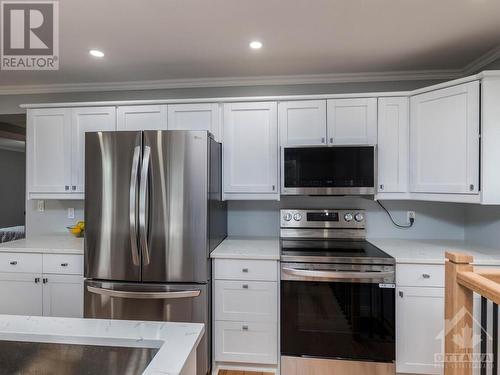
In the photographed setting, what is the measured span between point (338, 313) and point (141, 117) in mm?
2335

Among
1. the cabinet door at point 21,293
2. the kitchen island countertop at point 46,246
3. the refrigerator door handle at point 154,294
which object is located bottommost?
the cabinet door at point 21,293

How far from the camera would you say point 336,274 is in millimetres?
2004

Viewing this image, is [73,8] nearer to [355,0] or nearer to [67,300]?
[355,0]

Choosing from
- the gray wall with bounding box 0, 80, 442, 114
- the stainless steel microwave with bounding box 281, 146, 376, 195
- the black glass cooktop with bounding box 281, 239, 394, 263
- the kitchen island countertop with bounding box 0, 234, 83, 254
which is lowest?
the kitchen island countertop with bounding box 0, 234, 83, 254

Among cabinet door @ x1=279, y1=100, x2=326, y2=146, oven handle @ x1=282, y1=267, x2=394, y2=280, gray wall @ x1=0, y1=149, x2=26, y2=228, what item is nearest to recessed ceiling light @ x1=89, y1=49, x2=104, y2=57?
cabinet door @ x1=279, y1=100, x2=326, y2=146

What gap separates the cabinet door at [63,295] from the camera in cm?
228

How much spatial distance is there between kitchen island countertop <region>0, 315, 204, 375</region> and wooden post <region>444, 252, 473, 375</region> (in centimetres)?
107

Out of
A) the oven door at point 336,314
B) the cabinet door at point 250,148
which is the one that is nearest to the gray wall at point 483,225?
the oven door at point 336,314

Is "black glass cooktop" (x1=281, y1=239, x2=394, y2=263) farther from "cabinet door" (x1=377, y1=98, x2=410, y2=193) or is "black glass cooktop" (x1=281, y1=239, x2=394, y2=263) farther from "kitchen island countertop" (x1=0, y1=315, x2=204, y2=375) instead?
"kitchen island countertop" (x1=0, y1=315, x2=204, y2=375)

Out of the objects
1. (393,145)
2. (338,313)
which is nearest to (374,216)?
(393,145)

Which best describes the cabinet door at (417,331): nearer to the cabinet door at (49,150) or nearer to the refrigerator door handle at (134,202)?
the refrigerator door handle at (134,202)

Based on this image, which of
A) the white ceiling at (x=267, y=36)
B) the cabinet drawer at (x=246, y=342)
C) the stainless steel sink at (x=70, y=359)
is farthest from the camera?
the cabinet drawer at (x=246, y=342)

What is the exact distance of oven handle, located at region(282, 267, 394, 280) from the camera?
6.49ft

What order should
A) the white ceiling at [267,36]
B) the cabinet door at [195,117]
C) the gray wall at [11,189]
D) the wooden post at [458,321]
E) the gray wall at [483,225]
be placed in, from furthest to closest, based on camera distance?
the gray wall at [11,189] → the cabinet door at [195,117] → the gray wall at [483,225] → the white ceiling at [267,36] → the wooden post at [458,321]
